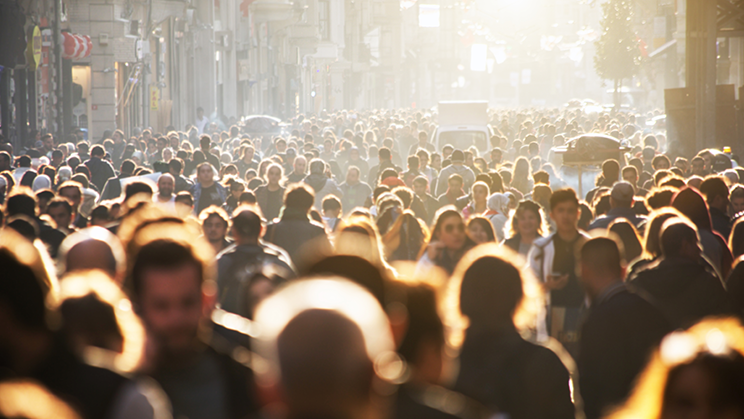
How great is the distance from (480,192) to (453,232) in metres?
3.58

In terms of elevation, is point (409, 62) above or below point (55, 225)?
above

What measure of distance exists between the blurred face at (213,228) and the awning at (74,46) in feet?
76.0

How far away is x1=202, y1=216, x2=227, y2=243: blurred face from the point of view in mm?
7953

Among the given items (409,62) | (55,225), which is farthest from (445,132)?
(409,62)

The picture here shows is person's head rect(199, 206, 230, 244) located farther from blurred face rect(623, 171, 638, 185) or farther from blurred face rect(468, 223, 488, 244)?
blurred face rect(623, 171, 638, 185)

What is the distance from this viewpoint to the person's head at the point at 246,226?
672 centimetres

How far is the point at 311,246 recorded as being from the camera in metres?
8.30

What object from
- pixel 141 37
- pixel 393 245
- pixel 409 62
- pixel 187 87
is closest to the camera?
pixel 393 245

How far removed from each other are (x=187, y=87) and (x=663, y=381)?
44.8 m

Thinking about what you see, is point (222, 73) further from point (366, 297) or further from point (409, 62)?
point (409, 62)

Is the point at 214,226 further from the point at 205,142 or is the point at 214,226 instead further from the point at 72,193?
the point at 205,142

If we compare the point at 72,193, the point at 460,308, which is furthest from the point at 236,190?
the point at 460,308

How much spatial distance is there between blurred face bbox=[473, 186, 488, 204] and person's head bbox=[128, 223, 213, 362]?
7791 mm

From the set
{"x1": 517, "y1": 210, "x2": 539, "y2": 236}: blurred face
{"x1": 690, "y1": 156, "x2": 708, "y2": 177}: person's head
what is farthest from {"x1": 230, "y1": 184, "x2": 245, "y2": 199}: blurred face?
{"x1": 690, "y1": 156, "x2": 708, "y2": 177}: person's head
